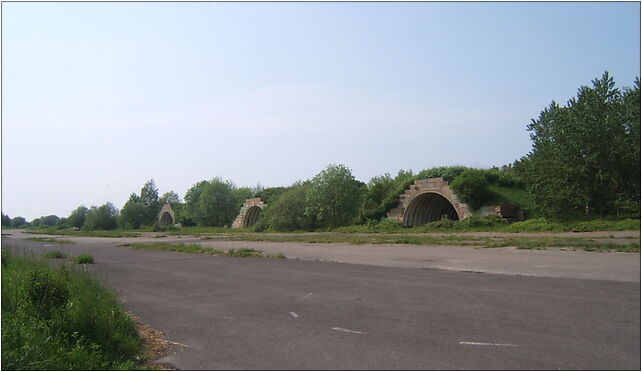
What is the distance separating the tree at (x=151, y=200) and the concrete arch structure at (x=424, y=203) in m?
61.8

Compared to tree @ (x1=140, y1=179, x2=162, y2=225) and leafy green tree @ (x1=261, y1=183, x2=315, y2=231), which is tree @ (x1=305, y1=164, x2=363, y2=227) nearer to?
leafy green tree @ (x1=261, y1=183, x2=315, y2=231)

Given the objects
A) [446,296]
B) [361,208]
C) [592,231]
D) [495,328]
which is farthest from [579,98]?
[495,328]

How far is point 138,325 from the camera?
26.0 ft

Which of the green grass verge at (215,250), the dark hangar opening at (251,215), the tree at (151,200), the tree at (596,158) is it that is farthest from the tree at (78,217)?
the tree at (596,158)

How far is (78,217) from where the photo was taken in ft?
329

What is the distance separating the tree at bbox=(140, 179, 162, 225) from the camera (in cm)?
9406

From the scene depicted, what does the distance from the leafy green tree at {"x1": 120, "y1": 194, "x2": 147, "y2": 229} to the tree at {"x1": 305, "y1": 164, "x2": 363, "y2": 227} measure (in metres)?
48.1

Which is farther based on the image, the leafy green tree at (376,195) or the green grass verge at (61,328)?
the leafy green tree at (376,195)

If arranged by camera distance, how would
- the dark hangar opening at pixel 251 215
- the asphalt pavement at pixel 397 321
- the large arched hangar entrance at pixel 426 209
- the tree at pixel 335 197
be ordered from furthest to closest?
the dark hangar opening at pixel 251 215
the tree at pixel 335 197
the large arched hangar entrance at pixel 426 209
the asphalt pavement at pixel 397 321

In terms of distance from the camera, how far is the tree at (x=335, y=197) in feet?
156

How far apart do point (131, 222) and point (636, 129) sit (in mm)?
78228

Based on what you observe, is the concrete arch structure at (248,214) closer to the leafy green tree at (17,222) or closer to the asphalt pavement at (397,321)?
the asphalt pavement at (397,321)

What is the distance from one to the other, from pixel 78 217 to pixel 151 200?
1708 centimetres

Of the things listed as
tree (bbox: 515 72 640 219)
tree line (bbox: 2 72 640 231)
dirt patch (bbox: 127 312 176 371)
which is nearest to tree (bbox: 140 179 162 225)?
tree line (bbox: 2 72 640 231)
